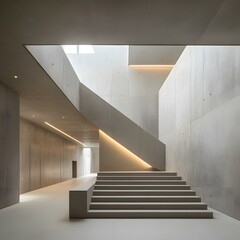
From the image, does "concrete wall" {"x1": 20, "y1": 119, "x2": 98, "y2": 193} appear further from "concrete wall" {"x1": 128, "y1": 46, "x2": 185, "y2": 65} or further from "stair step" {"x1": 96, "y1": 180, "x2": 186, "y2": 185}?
"concrete wall" {"x1": 128, "y1": 46, "x2": 185, "y2": 65}

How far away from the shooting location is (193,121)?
905 cm

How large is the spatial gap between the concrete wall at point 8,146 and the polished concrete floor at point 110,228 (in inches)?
47.0

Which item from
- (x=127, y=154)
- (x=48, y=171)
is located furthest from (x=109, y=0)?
(x=48, y=171)

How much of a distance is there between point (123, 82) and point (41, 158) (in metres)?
5.63

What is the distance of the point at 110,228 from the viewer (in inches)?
236

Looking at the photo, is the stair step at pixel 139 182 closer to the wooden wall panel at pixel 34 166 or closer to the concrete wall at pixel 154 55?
the wooden wall panel at pixel 34 166

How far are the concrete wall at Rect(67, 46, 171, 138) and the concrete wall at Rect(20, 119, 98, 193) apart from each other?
12.4 feet

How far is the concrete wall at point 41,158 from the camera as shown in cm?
1321

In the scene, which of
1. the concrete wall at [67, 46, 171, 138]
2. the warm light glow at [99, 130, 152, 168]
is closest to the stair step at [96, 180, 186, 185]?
the warm light glow at [99, 130, 152, 168]

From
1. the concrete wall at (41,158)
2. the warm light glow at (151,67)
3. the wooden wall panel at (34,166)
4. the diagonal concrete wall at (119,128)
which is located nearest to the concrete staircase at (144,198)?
the diagonal concrete wall at (119,128)

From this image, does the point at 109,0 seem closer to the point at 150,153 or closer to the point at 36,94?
the point at 36,94

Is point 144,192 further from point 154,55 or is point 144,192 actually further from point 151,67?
point 151,67

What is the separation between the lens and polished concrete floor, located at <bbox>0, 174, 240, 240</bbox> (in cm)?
536

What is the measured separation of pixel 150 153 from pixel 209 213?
5942 millimetres
